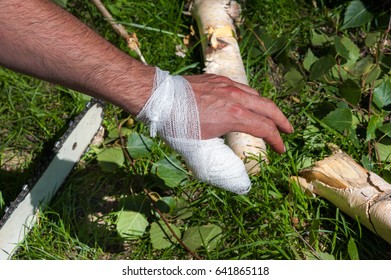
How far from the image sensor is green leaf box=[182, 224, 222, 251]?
2404 millimetres

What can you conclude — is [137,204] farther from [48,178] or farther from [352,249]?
[352,249]

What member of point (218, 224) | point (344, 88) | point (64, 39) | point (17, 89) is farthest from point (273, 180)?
point (17, 89)

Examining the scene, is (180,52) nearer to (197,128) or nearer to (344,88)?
(344,88)

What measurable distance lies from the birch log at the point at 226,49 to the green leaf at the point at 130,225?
46 cm

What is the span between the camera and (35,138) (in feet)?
9.47

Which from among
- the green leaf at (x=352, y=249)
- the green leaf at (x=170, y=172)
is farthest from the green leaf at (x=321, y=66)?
the green leaf at (x=352, y=249)

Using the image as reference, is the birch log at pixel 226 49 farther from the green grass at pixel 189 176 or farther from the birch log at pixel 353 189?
the birch log at pixel 353 189

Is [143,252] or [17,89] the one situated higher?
[17,89]

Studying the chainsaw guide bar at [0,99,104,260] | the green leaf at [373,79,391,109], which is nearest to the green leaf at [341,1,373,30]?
the green leaf at [373,79,391,109]

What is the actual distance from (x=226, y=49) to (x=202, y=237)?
0.94m

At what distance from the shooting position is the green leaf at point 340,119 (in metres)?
2.68

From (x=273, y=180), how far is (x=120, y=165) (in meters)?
0.61

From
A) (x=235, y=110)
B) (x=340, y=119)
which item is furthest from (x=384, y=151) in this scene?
(x=235, y=110)

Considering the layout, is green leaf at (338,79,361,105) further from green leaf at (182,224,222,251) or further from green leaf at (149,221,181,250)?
green leaf at (149,221,181,250)
